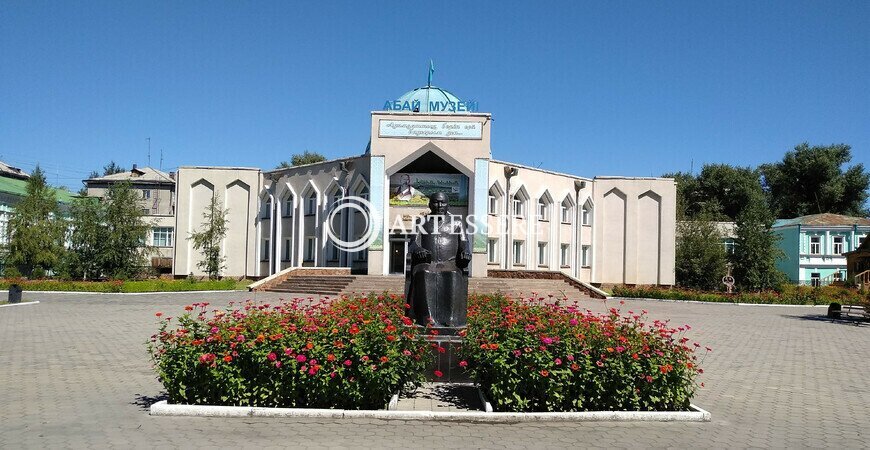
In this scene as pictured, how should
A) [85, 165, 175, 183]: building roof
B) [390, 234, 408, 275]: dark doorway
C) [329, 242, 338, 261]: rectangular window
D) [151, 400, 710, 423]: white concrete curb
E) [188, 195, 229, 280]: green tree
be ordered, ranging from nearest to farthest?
[151, 400, 710, 423]: white concrete curb < [390, 234, 408, 275]: dark doorway < [329, 242, 338, 261]: rectangular window < [188, 195, 229, 280]: green tree < [85, 165, 175, 183]: building roof

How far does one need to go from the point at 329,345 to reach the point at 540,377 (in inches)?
81.8

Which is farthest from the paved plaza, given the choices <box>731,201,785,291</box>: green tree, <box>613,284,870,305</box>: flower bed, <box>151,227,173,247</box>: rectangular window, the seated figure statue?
<box>151,227,173,247</box>: rectangular window

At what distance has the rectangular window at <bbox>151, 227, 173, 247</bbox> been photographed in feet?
161

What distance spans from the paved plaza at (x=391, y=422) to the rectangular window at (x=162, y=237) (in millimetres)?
37740

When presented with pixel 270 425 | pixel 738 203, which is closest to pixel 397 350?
pixel 270 425

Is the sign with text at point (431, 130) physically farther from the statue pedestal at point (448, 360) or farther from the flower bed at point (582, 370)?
the flower bed at point (582, 370)

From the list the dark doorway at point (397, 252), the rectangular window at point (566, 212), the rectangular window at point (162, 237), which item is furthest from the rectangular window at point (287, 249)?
the rectangular window at point (162, 237)

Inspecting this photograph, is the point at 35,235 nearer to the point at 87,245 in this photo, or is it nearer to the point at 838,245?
the point at 87,245

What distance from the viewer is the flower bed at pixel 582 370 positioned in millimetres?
6309

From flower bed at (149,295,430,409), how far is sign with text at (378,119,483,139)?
79.2 ft

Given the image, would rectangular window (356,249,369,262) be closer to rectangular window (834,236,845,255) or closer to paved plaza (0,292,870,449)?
paved plaza (0,292,870,449)

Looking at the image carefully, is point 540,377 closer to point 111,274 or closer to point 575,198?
point 575,198

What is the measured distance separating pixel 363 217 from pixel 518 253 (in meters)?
8.83

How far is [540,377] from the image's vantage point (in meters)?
6.25
